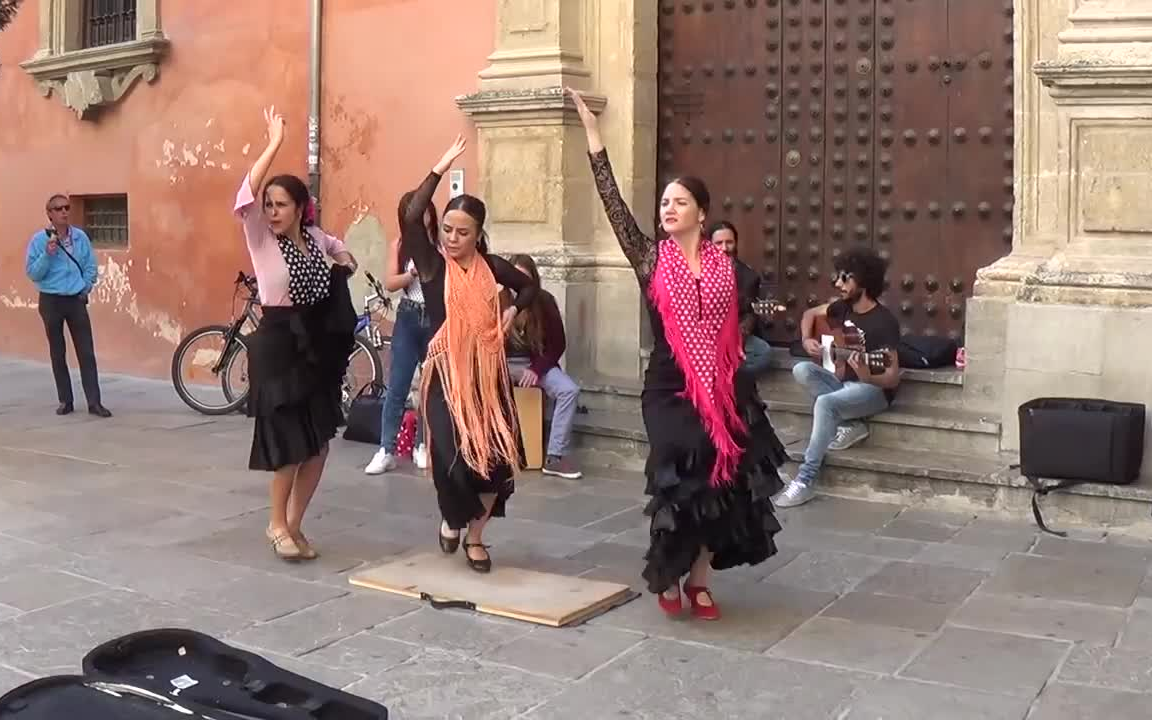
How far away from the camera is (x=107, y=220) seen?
13266 mm

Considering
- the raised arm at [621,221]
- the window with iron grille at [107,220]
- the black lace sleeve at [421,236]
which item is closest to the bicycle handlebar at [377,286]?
the window with iron grille at [107,220]

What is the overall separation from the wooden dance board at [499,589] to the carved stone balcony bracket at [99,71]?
7.76 m

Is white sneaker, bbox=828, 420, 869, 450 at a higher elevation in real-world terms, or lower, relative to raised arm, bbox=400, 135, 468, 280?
lower

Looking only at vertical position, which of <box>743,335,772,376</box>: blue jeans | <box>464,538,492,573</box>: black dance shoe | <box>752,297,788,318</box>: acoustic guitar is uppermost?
<box>752,297,788,318</box>: acoustic guitar

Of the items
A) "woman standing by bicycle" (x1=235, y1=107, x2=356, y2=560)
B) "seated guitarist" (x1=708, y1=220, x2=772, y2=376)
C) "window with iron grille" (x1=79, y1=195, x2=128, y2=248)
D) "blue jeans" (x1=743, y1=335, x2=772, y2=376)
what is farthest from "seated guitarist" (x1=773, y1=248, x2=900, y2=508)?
"window with iron grille" (x1=79, y1=195, x2=128, y2=248)

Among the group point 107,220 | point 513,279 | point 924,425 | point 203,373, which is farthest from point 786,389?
point 107,220

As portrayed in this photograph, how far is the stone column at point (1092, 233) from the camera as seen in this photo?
6750 mm

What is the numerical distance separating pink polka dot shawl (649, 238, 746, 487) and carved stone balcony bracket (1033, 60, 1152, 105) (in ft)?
9.23


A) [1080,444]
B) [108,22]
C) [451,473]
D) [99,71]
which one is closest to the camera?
[451,473]

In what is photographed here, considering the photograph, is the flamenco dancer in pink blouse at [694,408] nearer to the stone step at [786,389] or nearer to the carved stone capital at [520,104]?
the stone step at [786,389]

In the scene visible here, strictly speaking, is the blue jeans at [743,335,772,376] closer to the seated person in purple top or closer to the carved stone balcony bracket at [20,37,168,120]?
the seated person in purple top

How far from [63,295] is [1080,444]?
24.5 feet

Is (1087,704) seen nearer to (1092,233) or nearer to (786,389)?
(1092,233)

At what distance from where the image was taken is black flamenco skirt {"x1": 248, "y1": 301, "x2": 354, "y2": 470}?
582 centimetres
